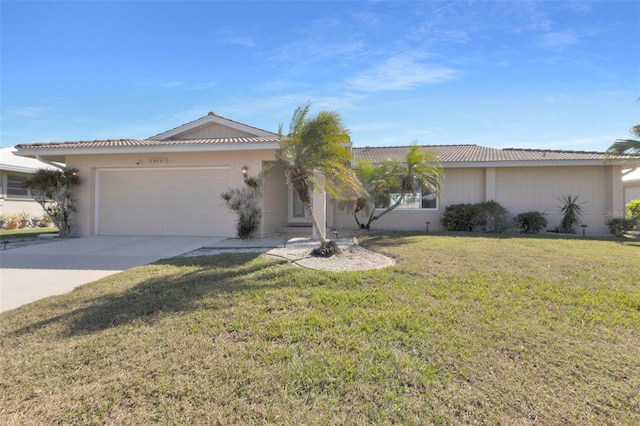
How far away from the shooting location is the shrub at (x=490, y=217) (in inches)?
547

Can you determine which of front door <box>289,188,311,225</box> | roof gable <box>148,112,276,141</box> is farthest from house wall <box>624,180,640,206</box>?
roof gable <box>148,112,276,141</box>

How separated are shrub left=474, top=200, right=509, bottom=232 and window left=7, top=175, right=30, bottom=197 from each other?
24274 millimetres

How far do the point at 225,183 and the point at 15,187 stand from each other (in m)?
16.1

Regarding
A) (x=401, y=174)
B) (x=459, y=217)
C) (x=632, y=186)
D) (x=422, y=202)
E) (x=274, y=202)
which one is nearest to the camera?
(x=401, y=174)

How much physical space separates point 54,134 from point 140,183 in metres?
7.22

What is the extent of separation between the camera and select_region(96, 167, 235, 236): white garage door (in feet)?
40.4

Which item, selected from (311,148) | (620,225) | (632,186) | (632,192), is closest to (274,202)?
(311,148)

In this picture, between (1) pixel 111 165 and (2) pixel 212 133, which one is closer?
(1) pixel 111 165

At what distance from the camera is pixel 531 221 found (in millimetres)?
13891

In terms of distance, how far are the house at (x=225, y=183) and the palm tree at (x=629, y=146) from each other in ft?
4.50

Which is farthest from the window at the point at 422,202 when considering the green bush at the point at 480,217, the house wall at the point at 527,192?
the green bush at the point at 480,217

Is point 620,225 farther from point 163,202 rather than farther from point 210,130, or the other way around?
point 163,202

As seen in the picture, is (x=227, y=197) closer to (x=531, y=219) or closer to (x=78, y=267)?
(x=78, y=267)

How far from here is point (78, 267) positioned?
7.63 m
